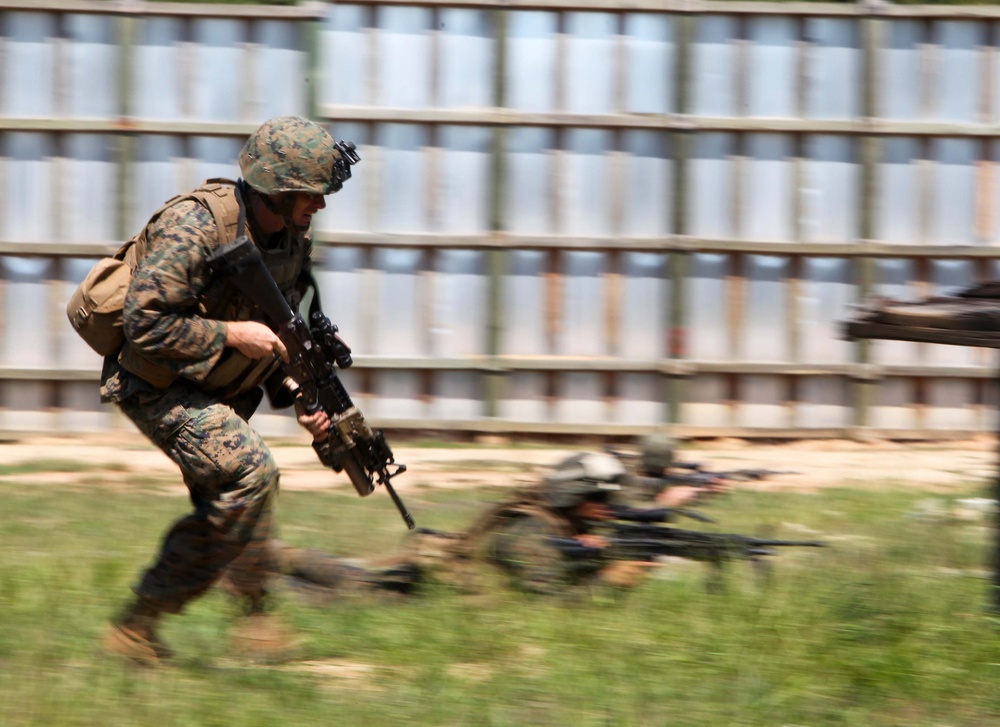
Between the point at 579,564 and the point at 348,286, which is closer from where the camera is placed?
the point at 579,564

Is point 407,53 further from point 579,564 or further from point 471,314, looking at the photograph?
point 579,564

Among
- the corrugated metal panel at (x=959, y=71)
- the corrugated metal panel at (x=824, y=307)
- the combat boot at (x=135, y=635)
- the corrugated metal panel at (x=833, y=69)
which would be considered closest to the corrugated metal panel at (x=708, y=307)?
the corrugated metal panel at (x=824, y=307)

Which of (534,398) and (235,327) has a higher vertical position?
(235,327)

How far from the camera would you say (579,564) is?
478cm

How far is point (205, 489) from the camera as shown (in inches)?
158

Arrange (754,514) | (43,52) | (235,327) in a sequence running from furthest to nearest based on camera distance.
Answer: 1. (43,52)
2. (754,514)
3. (235,327)

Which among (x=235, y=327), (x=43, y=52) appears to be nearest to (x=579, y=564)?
(x=235, y=327)

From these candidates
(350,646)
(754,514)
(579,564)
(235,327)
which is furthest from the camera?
(754,514)

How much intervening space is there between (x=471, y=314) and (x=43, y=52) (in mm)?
3300

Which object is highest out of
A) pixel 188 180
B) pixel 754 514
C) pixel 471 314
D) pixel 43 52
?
pixel 43 52

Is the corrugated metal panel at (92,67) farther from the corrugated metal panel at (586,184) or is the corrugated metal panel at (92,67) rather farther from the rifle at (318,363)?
the rifle at (318,363)

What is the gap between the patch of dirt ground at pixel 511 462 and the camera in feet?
24.6

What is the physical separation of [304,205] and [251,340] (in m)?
0.48

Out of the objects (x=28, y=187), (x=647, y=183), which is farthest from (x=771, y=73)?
(x=28, y=187)
